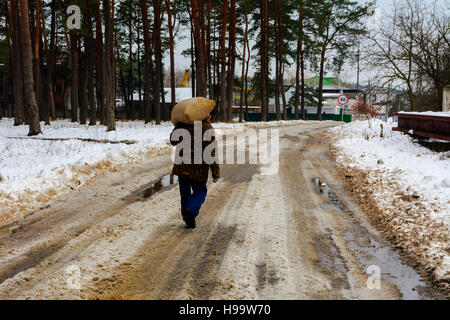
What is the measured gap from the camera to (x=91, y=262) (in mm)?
3748

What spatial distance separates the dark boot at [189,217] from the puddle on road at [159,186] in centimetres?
190

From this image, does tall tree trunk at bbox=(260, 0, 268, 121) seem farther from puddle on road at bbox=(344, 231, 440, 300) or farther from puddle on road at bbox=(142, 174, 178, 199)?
puddle on road at bbox=(344, 231, 440, 300)

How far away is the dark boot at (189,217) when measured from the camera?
4.72 m

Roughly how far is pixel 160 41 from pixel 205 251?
83.1 ft

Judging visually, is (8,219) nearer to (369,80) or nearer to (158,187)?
(158,187)

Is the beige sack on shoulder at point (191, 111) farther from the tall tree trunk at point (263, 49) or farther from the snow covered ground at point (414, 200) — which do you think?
the tall tree trunk at point (263, 49)

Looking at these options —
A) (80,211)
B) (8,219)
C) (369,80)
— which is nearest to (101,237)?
(80,211)

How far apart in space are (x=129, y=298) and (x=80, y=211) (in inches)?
120

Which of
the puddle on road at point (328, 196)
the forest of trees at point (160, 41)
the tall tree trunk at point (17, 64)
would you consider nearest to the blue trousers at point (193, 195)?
the puddle on road at point (328, 196)

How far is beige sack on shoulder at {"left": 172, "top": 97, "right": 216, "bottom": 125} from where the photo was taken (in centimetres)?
463

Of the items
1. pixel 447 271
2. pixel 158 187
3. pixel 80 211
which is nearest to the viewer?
pixel 447 271

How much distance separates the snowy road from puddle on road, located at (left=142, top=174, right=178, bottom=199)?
0.29ft

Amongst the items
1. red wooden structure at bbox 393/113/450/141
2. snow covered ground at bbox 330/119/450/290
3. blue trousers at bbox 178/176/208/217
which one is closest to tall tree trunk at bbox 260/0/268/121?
red wooden structure at bbox 393/113/450/141
